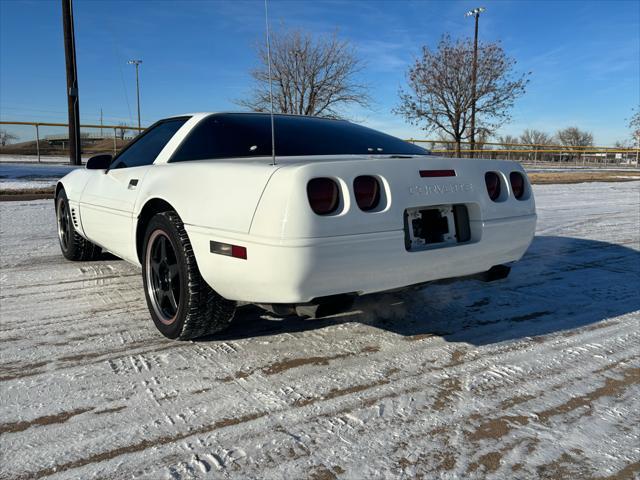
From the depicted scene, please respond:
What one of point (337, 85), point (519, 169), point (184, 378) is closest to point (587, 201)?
point (519, 169)

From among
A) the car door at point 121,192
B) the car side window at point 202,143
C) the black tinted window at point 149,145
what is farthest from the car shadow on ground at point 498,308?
the black tinted window at point 149,145

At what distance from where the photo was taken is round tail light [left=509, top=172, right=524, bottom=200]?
3.07 metres

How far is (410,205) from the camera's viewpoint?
2.48 metres

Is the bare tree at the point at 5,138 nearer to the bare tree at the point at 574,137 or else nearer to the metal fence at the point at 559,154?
the metal fence at the point at 559,154

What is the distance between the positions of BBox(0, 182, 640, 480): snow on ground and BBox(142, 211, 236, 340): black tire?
13 cm

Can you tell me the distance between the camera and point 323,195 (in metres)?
2.29

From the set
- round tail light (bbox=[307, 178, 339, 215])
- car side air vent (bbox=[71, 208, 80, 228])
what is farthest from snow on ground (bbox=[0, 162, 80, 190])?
round tail light (bbox=[307, 178, 339, 215])

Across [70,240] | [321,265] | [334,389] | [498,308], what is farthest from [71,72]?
[334,389]

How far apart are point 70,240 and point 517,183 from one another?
392cm

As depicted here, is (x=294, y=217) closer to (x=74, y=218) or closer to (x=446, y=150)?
(x=74, y=218)

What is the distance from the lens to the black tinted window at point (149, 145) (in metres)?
3.52

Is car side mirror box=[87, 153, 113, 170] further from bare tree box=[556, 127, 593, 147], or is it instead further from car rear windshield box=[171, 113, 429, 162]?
bare tree box=[556, 127, 593, 147]

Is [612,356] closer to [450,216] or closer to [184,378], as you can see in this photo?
[450,216]

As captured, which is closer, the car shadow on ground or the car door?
the car shadow on ground
